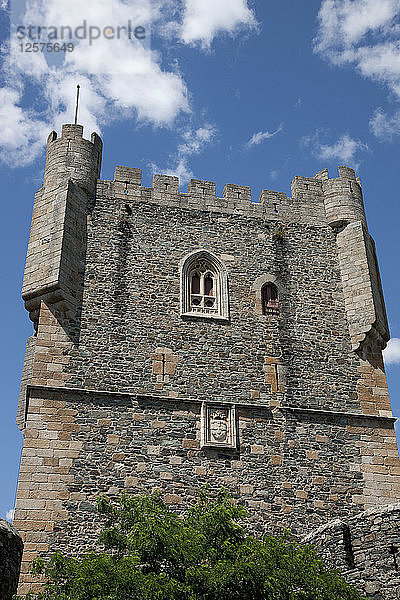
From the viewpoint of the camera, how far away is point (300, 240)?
54.0ft

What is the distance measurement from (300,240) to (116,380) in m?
5.58

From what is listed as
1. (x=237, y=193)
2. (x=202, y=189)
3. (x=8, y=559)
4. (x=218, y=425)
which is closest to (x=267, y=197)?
(x=237, y=193)

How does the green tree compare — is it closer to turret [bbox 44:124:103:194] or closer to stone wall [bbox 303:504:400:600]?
stone wall [bbox 303:504:400:600]

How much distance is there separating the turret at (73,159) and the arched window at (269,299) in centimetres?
439

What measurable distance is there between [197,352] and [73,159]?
525cm

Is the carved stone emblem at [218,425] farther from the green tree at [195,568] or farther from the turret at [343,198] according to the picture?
the turret at [343,198]

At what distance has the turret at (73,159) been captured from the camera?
1577 cm

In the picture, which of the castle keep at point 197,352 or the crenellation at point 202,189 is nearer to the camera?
the castle keep at point 197,352

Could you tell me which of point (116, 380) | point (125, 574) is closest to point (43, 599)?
point (125, 574)

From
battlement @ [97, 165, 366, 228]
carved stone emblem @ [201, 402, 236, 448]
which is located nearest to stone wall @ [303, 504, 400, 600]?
carved stone emblem @ [201, 402, 236, 448]

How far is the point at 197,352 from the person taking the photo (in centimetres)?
1438

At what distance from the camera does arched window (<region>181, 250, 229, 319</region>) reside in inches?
591

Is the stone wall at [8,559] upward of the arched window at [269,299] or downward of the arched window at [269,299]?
downward

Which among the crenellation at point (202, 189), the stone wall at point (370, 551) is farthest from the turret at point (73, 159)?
the stone wall at point (370, 551)
